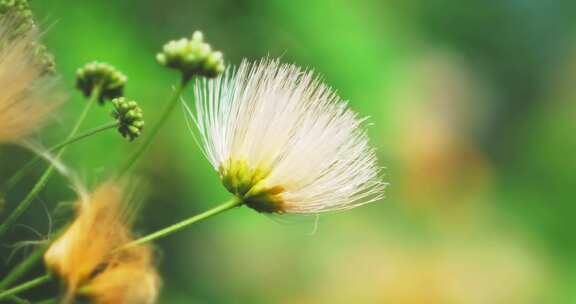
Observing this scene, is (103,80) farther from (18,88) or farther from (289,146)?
(289,146)

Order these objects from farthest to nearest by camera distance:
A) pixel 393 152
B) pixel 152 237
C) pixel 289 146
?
pixel 393 152 < pixel 289 146 < pixel 152 237

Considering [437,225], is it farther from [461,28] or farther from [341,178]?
[341,178]

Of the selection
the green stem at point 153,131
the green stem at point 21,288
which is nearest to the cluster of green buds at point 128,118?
the green stem at point 153,131

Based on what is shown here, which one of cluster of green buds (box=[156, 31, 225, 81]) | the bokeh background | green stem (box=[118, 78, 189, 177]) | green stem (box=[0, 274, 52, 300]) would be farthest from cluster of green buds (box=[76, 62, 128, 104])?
the bokeh background

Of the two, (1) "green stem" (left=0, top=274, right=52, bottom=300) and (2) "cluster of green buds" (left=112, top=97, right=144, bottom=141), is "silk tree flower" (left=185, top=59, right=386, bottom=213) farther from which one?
(1) "green stem" (left=0, top=274, right=52, bottom=300)

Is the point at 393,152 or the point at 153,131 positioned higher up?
the point at 393,152

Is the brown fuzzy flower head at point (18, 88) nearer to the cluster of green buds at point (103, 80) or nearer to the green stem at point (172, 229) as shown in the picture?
the cluster of green buds at point (103, 80)

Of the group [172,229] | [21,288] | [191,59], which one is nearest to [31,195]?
[21,288]

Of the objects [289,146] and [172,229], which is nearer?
[172,229]
